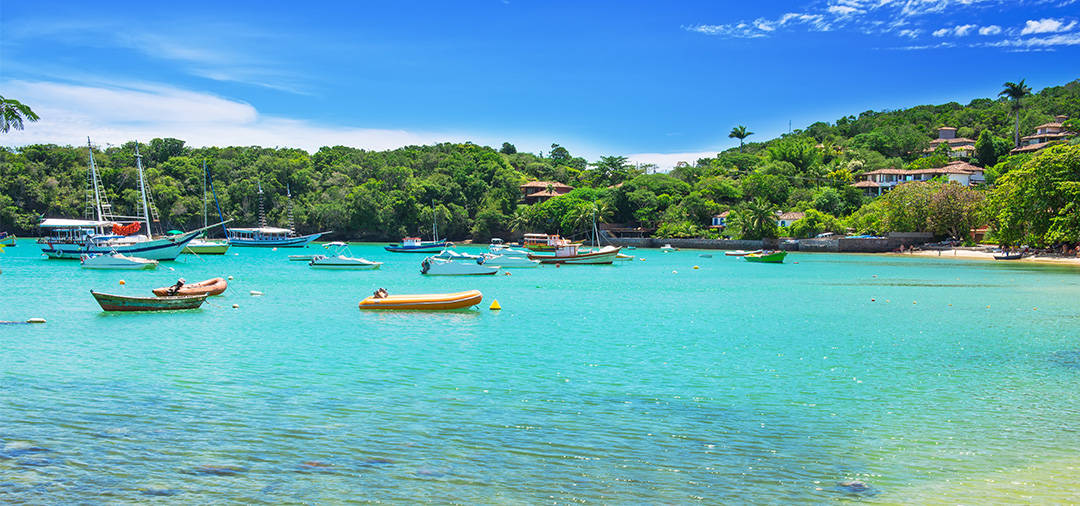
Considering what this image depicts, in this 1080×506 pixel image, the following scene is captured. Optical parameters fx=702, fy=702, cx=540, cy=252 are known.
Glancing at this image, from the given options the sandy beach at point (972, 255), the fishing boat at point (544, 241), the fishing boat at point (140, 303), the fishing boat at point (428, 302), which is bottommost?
the sandy beach at point (972, 255)

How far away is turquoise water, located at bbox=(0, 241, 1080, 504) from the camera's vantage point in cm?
894

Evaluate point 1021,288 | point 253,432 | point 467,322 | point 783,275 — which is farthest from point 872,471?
point 783,275

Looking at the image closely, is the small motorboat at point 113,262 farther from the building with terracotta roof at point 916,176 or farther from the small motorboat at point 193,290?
the building with terracotta roof at point 916,176

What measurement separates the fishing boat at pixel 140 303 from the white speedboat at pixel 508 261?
3339 centimetres

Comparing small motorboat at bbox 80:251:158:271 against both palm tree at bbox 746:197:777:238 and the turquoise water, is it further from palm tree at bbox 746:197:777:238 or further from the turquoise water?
palm tree at bbox 746:197:777:238

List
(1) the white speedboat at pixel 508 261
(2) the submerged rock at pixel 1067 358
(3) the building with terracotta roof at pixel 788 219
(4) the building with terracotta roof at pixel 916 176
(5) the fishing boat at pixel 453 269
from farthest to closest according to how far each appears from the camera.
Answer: (4) the building with terracotta roof at pixel 916 176 → (3) the building with terracotta roof at pixel 788 219 → (1) the white speedboat at pixel 508 261 → (5) the fishing boat at pixel 453 269 → (2) the submerged rock at pixel 1067 358

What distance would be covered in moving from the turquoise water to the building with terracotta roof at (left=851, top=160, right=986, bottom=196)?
88.7m

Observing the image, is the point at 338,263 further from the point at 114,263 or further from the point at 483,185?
the point at 483,185

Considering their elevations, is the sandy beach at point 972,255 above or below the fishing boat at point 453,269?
below

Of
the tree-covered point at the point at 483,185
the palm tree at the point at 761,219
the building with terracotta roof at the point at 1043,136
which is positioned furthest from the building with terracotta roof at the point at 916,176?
the palm tree at the point at 761,219

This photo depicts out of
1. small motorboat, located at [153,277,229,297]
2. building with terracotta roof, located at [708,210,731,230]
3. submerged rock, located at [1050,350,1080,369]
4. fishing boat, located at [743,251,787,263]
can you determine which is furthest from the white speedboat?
building with terracotta roof, located at [708,210,731,230]

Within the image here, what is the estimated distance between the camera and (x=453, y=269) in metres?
48.8

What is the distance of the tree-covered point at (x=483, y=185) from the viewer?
367ft

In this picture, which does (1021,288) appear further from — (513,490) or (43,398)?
(43,398)
